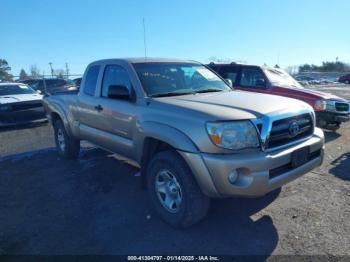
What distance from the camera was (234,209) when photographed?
13.3ft

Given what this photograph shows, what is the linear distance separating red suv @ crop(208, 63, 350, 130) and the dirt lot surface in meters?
2.33

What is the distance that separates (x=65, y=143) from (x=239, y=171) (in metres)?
4.24

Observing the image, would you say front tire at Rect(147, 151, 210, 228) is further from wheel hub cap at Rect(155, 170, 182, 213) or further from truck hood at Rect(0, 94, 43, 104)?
truck hood at Rect(0, 94, 43, 104)

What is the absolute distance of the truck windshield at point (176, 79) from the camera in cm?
418

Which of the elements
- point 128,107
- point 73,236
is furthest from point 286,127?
point 73,236

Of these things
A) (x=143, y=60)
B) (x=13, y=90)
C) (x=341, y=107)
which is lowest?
(x=341, y=107)

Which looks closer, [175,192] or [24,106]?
[175,192]

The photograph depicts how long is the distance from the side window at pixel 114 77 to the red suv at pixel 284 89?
3560mm

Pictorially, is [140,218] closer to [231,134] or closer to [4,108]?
[231,134]

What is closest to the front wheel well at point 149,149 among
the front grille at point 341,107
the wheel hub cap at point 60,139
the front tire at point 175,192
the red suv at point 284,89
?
the front tire at point 175,192

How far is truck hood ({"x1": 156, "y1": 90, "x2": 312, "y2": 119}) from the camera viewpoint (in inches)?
127

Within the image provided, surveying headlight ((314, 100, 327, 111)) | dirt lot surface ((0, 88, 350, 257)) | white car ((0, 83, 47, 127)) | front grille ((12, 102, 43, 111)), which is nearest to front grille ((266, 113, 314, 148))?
dirt lot surface ((0, 88, 350, 257))

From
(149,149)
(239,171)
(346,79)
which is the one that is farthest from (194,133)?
(346,79)

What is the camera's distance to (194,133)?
319 centimetres
